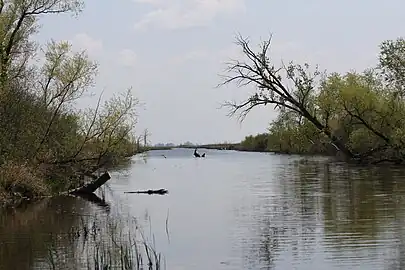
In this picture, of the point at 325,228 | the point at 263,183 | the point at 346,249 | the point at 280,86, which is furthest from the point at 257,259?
the point at 280,86

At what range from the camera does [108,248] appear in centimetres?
1526

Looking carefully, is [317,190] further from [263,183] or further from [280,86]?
[280,86]

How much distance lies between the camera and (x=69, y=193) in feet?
109

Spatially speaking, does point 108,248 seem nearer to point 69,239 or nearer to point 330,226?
point 69,239

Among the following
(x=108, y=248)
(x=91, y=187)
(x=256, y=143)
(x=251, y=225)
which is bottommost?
(x=251, y=225)

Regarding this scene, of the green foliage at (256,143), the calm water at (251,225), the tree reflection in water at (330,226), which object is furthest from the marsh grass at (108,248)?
the green foliage at (256,143)

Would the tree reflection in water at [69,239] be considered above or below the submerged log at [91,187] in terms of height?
below

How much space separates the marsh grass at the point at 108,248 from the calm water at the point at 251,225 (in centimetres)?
33

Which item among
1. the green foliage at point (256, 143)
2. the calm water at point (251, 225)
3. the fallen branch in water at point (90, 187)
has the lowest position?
the calm water at point (251, 225)

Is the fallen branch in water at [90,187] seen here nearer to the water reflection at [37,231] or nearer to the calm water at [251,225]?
the calm water at [251,225]

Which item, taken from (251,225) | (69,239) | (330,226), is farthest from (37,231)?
(330,226)

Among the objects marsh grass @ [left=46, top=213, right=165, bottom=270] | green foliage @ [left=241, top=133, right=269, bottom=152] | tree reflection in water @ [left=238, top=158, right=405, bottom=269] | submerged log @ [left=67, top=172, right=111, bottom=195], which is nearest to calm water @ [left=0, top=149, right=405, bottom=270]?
tree reflection in water @ [left=238, top=158, right=405, bottom=269]

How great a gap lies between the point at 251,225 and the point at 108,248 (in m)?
6.51

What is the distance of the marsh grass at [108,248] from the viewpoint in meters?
13.3
